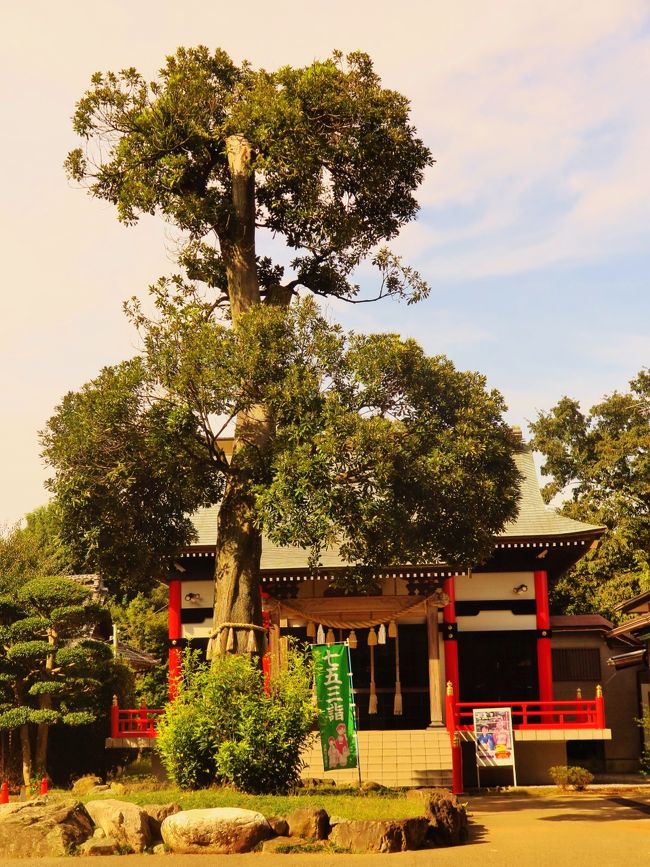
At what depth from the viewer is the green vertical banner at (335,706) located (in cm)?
1620

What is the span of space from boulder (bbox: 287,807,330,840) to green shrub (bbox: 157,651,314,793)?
2.08 metres

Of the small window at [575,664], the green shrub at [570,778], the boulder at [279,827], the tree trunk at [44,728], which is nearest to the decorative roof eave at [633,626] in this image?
the small window at [575,664]

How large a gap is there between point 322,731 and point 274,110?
9.91 meters

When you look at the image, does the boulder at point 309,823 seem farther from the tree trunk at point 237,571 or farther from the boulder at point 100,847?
the tree trunk at point 237,571

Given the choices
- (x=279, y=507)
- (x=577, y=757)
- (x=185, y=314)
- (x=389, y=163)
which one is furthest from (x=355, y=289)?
(x=577, y=757)

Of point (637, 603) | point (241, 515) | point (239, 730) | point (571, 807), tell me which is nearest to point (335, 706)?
point (239, 730)

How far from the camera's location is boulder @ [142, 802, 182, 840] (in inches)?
512

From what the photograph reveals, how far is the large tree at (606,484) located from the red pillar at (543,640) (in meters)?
8.08

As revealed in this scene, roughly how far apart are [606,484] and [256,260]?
76.5 feet

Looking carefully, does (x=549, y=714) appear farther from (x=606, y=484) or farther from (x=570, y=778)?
(x=606, y=484)

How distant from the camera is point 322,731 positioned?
635 inches

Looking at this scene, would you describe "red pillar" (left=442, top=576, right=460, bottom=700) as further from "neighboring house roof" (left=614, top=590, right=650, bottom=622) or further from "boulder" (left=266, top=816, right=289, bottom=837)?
"boulder" (left=266, top=816, right=289, bottom=837)

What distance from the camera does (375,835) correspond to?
490 inches

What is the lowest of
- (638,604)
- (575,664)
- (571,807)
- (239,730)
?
(571,807)
